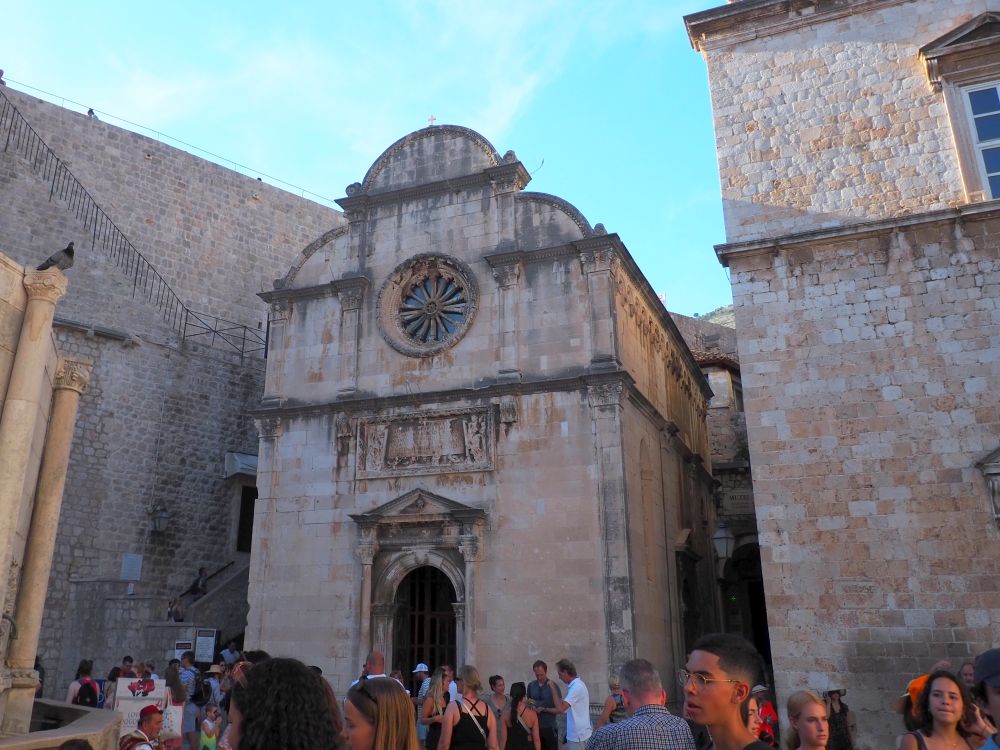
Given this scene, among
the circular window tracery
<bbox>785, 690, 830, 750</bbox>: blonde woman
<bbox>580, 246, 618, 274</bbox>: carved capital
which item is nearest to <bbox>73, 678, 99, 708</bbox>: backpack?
the circular window tracery

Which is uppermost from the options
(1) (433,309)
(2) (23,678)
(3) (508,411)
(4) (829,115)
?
(4) (829,115)

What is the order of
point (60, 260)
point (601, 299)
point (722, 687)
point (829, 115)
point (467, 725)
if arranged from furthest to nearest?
point (601, 299)
point (829, 115)
point (60, 260)
point (467, 725)
point (722, 687)

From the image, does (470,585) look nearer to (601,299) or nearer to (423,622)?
(423,622)

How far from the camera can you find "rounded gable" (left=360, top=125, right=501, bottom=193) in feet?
56.5

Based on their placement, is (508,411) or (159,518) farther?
(159,518)

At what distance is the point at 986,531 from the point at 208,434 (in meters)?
17.7

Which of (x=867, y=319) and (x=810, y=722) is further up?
(x=867, y=319)

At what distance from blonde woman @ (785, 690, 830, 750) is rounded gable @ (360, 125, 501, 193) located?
46.5 feet

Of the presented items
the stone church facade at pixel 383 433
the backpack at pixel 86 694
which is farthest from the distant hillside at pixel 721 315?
the backpack at pixel 86 694

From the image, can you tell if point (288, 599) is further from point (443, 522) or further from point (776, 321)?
point (776, 321)

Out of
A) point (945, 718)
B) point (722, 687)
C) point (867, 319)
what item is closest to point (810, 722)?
point (945, 718)

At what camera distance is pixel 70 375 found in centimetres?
827

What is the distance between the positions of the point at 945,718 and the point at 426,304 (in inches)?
537

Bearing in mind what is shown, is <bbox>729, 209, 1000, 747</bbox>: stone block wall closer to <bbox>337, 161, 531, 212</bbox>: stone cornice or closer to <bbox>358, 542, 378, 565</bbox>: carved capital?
<bbox>337, 161, 531, 212</bbox>: stone cornice
